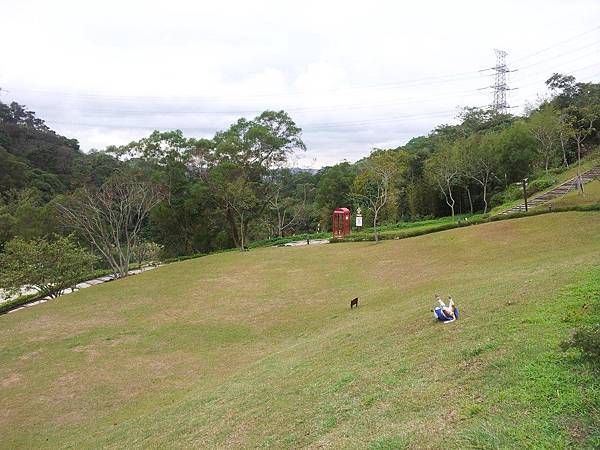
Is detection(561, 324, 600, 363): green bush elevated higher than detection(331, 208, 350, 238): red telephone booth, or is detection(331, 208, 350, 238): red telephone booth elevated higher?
detection(331, 208, 350, 238): red telephone booth

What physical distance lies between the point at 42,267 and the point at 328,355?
2076 centimetres

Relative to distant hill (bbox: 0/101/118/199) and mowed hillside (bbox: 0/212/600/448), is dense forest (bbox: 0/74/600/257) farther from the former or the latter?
mowed hillside (bbox: 0/212/600/448)

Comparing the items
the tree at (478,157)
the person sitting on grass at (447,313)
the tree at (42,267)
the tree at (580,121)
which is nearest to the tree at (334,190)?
the tree at (478,157)

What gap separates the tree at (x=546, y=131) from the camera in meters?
33.1

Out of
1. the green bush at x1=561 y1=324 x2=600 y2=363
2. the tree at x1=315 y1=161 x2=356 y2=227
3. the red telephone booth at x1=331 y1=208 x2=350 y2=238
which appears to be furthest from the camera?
the tree at x1=315 y1=161 x2=356 y2=227

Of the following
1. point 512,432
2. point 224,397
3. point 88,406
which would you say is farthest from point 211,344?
point 512,432

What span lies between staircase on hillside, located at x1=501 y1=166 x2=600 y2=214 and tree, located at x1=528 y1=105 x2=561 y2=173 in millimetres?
4209

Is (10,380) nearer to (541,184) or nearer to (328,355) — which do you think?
(328,355)

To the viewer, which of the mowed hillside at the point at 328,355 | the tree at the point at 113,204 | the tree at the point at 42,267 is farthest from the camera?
the tree at the point at 113,204

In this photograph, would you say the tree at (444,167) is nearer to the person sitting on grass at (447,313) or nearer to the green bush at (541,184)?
the green bush at (541,184)

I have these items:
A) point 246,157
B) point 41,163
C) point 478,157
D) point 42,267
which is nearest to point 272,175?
point 246,157

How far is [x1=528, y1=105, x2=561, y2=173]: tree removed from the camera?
33.1m

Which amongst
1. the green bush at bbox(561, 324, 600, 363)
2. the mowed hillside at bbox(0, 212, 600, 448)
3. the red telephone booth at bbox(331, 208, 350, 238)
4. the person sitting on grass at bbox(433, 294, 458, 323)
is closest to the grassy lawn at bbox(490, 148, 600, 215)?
the mowed hillside at bbox(0, 212, 600, 448)

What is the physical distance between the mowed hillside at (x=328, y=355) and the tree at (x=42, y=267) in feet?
8.54
